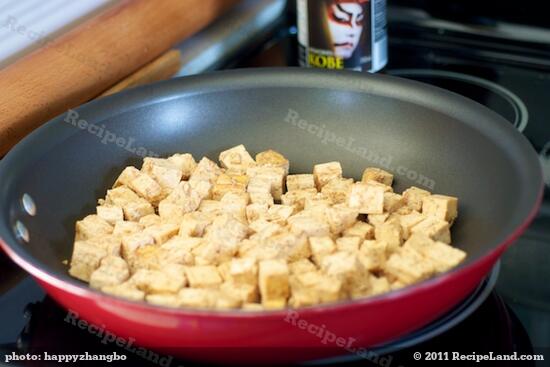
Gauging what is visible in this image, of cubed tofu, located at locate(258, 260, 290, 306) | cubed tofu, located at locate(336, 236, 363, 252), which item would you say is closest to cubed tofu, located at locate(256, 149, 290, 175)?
cubed tofu, located at locate(336, 236, 363, 252)

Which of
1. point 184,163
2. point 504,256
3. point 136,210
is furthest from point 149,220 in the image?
point 504,256

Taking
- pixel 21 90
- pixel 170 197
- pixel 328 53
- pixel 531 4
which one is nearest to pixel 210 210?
pixel 170 197

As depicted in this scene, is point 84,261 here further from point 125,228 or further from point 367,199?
point 367,199

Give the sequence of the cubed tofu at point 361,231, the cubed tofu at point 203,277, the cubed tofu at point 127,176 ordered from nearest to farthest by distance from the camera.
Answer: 1. the cubed tofu at point 203,277
2. the cubed tofu at point 361,231
3. the cubed tofu at point 127,176

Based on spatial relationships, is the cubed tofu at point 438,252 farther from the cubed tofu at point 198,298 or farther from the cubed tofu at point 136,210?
the cubed tofu at point 136,210

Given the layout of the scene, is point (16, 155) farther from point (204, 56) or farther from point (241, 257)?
point (204, 56)

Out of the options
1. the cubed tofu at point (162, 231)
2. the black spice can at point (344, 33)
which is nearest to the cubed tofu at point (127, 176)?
the cubed tofu at point (162, 231)
